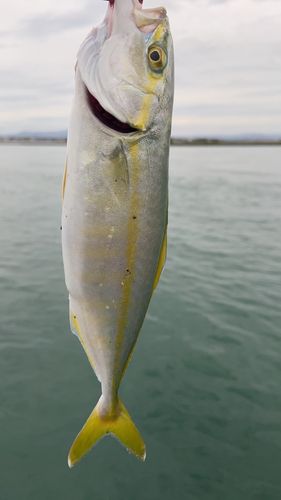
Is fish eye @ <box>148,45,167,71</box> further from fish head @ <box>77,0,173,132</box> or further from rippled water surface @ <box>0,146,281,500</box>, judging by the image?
rippled water surface @ <box>0,146,281,500</box>

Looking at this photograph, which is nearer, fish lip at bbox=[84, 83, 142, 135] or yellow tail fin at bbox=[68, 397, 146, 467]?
fish lip at bbox=[84, 83, 142, 135]

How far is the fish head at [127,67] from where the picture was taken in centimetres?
175

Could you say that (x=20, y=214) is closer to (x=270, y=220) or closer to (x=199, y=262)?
(x=199, y=262)

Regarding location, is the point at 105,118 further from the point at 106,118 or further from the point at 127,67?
the point at 127,67

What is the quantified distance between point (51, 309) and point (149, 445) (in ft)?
11.3

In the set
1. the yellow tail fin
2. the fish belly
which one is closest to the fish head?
the fish belly

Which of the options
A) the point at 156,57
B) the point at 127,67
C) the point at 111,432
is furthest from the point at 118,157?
the point at 111,432

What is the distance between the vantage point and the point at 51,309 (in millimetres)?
6699

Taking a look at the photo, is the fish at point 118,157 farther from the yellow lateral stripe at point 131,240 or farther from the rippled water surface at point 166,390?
the rippled water surface at point 166,390

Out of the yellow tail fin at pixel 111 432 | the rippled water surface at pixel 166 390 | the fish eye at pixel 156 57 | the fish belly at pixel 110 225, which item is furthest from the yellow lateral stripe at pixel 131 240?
the rippled water surface at pixel 166 390

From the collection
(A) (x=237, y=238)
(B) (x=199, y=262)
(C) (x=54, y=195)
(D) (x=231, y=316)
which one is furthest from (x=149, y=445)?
(C) (x=54, y=195)

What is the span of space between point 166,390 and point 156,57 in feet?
13.3

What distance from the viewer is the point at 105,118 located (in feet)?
5.99

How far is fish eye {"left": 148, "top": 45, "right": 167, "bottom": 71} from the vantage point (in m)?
1.83
